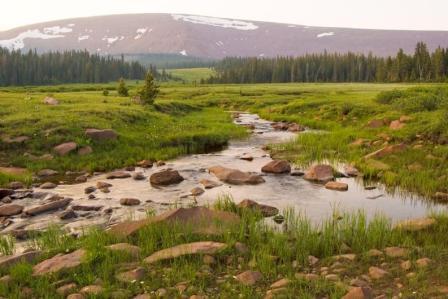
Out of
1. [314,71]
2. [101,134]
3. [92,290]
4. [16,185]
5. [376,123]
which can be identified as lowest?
[16,185]

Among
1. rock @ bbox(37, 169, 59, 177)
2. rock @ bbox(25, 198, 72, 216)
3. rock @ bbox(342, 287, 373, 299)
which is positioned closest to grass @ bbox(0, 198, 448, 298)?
rock @ bbox(342, 287, 373, 299)

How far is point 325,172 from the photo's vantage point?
19.9 m

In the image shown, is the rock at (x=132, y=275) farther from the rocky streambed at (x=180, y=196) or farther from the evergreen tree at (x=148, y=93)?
the evergreen tree at (x=148, y=93)

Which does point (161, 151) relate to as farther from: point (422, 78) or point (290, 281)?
point (422, 78)

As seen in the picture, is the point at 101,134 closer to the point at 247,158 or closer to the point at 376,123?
the point at 247,158

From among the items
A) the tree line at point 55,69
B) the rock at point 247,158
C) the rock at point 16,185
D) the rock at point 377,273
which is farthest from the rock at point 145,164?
the tree line at point 55,69

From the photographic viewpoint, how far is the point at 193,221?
1183 cm

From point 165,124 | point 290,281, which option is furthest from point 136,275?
point 165,124

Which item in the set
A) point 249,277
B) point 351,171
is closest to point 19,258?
point 249,277

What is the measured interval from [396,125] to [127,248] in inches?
956

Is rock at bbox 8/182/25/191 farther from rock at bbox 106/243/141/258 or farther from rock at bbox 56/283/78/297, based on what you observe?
rock at bbox 56/283/78/297

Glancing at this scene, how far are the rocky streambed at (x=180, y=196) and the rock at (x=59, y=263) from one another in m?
2.87

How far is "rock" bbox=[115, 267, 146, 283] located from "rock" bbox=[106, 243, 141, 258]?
88cm

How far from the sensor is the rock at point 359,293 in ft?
25.8
